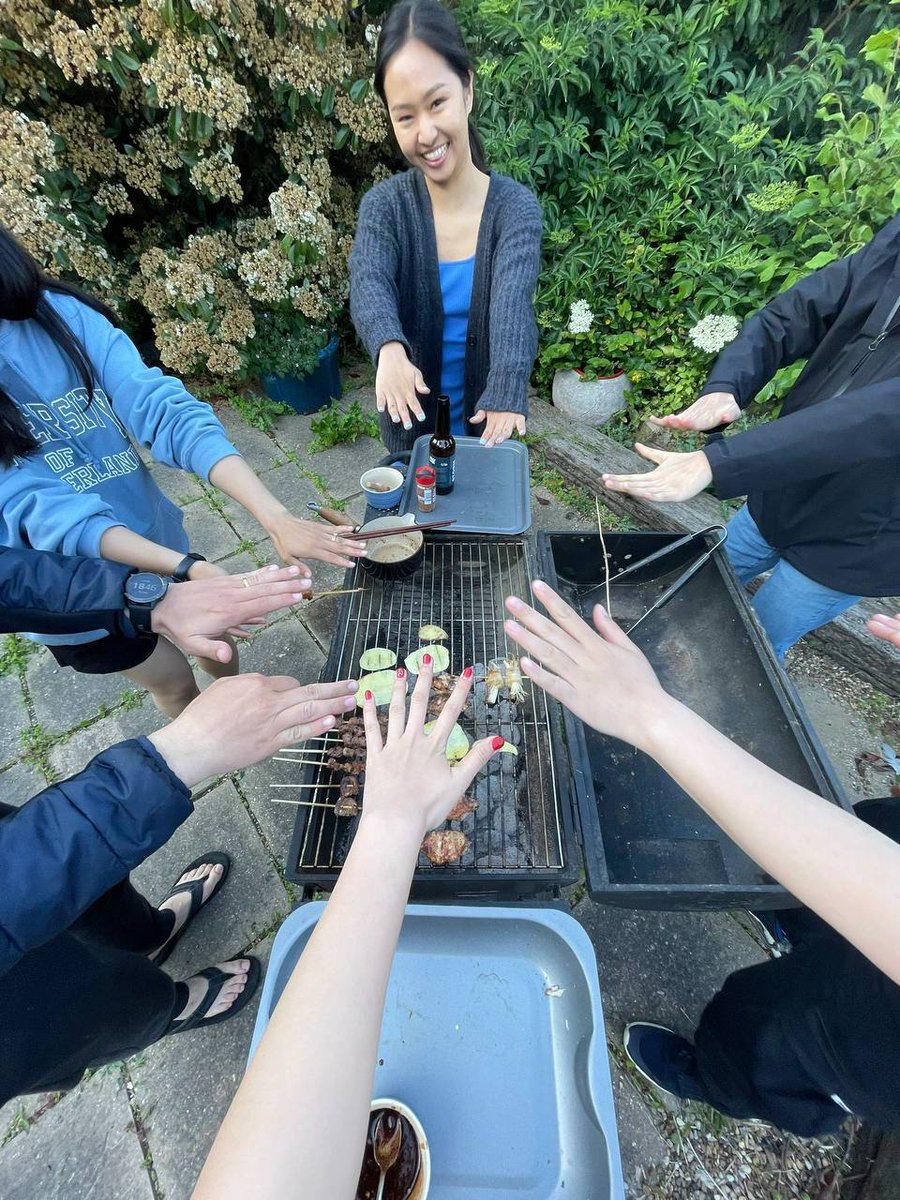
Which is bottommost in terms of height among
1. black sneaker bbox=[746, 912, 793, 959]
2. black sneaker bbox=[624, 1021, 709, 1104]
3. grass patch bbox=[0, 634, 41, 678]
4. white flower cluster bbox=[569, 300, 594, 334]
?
black sneaker bbox=[624, 1021, 709, 1104]

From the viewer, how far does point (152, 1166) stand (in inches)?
81.3

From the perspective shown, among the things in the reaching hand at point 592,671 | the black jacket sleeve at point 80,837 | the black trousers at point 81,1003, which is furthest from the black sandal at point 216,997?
the reaching hand at point 592,671

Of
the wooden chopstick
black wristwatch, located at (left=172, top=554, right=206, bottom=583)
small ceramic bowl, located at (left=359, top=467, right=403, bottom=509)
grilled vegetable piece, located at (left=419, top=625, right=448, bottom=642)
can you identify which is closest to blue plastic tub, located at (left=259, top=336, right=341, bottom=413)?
Result: small ceramic bowl, located at (left=359, top=467, right=403, bottom=509)

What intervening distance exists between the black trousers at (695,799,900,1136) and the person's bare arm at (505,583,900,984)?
0.64 meters

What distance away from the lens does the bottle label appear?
2.74 m

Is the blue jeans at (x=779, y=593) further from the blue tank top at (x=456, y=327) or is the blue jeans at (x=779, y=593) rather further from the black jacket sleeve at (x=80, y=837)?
the black jacket sleeve at (x=80, y=837)

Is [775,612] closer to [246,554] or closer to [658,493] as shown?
[658,493]

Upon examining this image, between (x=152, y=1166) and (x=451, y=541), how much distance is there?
302 cm

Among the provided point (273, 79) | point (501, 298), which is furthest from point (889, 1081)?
point (273, 79)

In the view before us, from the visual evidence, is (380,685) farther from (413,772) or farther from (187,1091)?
(187,1091)

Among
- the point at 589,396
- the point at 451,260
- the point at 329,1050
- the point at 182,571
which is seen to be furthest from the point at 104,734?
the point at 589,396

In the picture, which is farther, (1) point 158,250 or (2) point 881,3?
(1) point 158,250

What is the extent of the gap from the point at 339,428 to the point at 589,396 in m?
2.53

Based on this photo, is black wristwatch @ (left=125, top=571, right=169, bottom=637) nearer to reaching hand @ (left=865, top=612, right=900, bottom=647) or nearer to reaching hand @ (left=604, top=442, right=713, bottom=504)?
reaching hand @ (left=604, top=442, right=713, bottom=504)
